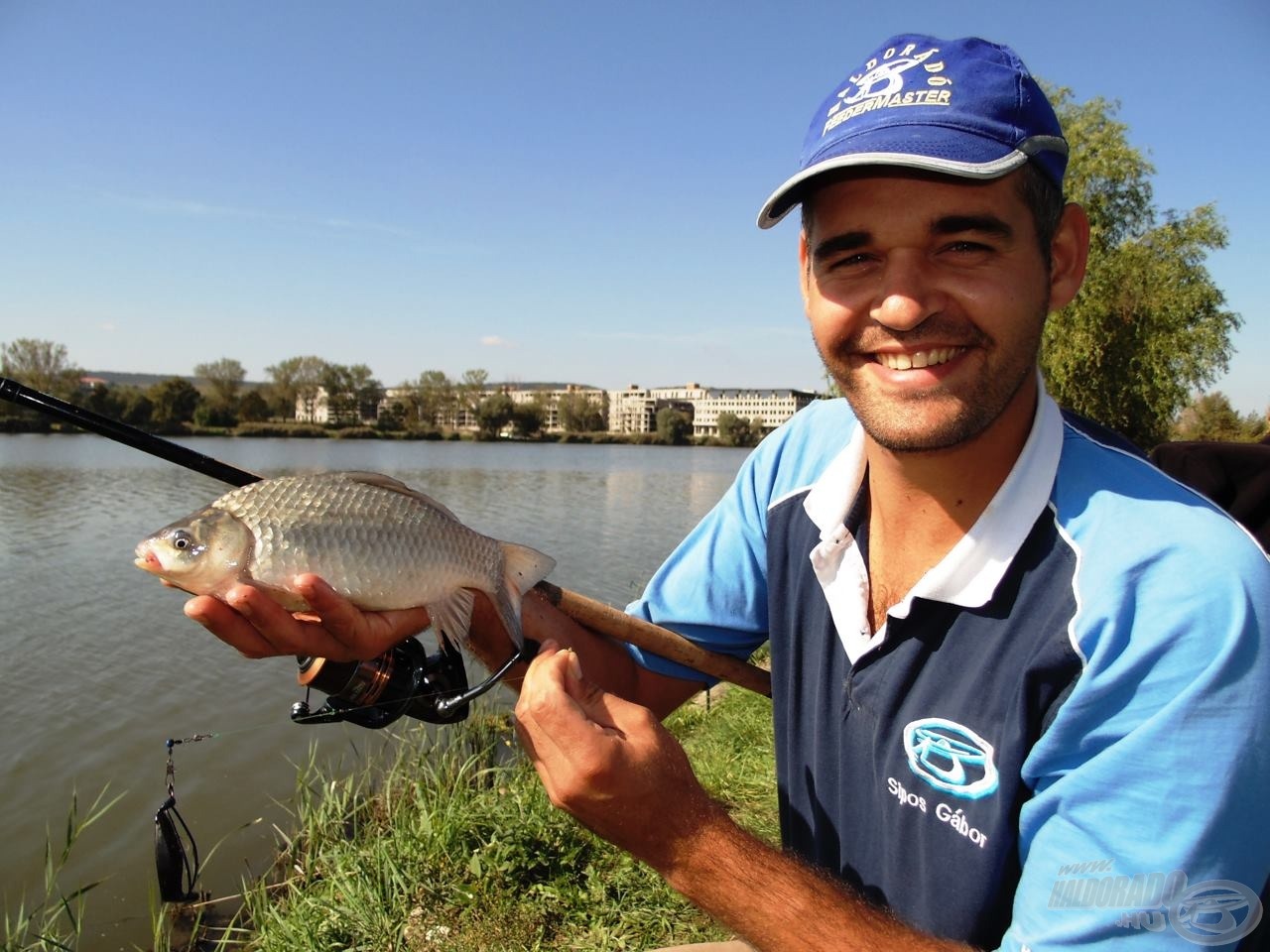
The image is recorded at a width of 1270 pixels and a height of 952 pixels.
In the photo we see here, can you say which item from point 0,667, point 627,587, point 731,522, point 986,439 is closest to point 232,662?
point 0,667

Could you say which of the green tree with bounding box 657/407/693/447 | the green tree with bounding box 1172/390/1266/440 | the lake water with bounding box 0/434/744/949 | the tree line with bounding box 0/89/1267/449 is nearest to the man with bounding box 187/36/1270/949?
the lake water with bounding box 0/434/744/949

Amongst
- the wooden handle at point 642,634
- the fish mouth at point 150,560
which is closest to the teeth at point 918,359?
the wooden handle at point 642,634

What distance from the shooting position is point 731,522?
2184 mm

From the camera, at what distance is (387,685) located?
90.2 inches

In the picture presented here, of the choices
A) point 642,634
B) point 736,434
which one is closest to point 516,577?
point 642,634

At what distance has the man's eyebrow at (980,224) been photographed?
5.08ft

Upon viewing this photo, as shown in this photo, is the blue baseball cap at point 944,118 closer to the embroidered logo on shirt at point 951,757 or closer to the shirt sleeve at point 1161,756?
the shirt sleeve at point 1161,756

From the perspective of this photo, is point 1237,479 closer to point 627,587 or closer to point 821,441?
point 821,441

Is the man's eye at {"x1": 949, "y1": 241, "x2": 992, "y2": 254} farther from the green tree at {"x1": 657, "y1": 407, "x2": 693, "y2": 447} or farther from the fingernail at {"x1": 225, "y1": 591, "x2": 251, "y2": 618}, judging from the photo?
the green tree at {"x1": 657, "y1": 407, "x2": 693, "y2": 447}

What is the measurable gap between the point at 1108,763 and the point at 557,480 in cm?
3023

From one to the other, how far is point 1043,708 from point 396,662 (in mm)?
1599

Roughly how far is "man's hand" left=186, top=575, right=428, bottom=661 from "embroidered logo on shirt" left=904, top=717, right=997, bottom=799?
3.97ft

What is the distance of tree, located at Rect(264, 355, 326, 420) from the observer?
7169cm

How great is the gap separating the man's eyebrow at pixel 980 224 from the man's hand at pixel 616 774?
3.49ft
